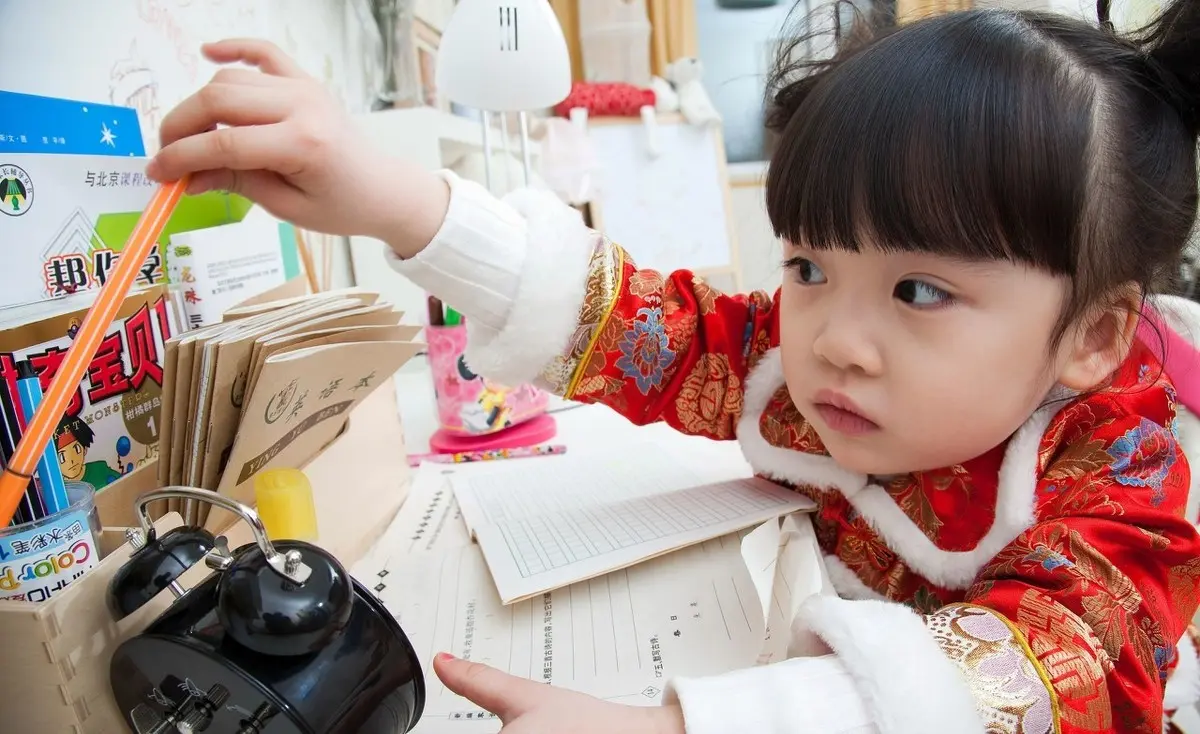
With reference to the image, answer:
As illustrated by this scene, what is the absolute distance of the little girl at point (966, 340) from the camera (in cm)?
35

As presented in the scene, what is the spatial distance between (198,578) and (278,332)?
0.14 meters

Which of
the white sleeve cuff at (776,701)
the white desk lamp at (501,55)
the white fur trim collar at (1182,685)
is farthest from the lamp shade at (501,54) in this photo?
the white fur trim collar at (1182,685)

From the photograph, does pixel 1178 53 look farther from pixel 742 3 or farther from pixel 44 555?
pixel 742 3

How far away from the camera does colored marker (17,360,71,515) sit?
320mm

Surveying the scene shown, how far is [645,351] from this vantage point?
619mm

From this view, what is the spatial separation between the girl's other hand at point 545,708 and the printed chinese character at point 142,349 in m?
0.29

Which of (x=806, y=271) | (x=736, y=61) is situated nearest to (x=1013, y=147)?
(x=806, y=271)

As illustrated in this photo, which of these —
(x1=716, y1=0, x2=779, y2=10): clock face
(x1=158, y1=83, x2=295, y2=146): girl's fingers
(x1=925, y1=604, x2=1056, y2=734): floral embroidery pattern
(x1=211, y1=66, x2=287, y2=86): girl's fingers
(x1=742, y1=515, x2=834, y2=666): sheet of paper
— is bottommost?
(x1=742, y1=515, x2=834, y2=666): sheet of paper

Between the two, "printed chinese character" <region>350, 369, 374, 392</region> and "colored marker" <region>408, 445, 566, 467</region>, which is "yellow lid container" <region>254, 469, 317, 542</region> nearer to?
"printed chinese character" <region>350, 369, 374, 392</region>

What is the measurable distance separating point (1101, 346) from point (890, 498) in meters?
0.17

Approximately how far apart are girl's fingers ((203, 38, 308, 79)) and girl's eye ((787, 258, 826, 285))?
34cm

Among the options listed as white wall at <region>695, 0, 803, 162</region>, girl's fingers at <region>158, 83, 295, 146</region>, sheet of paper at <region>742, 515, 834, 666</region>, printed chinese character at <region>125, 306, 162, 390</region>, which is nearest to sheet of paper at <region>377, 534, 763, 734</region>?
sheet of paper at <region>742, 515, 834, 666</region>

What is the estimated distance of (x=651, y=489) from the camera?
0.65 metres

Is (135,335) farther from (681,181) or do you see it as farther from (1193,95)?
(681,181)
